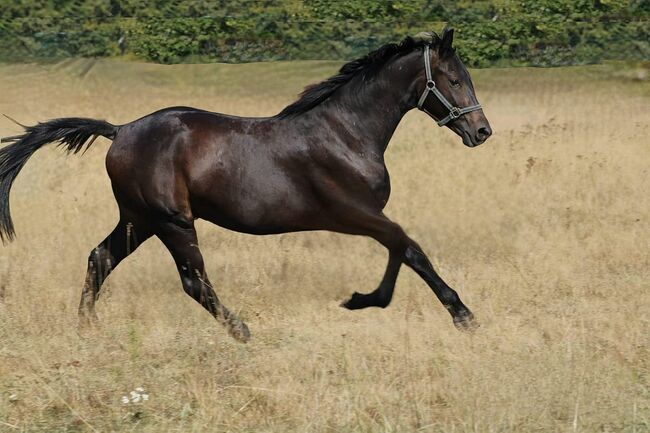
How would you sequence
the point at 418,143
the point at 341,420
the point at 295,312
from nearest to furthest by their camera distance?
the point at 341,420
the point at 295,312
the point at 418,143

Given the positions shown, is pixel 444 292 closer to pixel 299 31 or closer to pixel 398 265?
pixel 398 265

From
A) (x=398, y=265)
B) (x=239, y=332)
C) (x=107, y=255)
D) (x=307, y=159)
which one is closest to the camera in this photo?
(x=239, y=332)

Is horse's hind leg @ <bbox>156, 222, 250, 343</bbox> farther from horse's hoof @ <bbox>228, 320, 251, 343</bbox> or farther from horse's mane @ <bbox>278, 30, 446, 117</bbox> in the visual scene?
horse's mane @ <bbox>278, 30, 446, 117</bbox>

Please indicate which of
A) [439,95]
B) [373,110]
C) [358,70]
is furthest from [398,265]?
[358,70]

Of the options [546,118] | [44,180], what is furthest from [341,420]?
[546,118]

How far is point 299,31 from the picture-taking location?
26.1 m

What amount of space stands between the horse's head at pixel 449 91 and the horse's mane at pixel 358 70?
0.11 metres

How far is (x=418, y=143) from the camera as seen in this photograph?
16188mm

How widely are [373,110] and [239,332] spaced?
179 centimetres

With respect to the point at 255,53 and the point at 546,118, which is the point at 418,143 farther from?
the point at 255,53

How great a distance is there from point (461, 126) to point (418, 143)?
8.42 metres

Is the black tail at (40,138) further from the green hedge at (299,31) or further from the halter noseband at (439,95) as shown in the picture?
the green hedge at (299,31)

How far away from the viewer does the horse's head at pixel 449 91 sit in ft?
25.4

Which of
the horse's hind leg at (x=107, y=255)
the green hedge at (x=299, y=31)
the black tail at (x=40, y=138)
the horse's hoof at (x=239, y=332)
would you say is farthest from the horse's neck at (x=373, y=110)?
the green hedge at (x=299, y=31)
